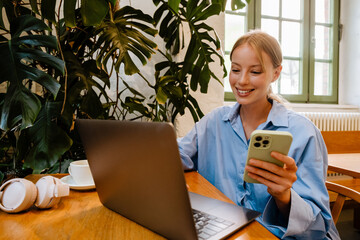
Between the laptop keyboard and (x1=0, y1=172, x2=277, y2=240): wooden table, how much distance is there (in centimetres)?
3

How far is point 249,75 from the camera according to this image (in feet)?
3.76

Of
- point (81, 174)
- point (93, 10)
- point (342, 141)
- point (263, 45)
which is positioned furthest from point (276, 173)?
point (342, 141)

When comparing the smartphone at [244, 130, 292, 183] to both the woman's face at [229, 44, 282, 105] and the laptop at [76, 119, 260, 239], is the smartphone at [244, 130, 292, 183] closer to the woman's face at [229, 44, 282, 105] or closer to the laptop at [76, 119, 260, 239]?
the laptop at [76, 119, 260, 239]

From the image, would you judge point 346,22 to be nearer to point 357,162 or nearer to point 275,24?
point 275,24

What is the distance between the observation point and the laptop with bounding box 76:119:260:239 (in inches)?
17.1

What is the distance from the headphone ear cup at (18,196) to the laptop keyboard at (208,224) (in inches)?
15.3

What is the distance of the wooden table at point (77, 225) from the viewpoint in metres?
0.55

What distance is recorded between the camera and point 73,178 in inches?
32.8

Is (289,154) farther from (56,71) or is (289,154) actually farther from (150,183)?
(56,71)

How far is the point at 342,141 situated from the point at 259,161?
2.29 meters

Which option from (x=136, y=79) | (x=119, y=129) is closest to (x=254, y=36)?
(x=119, y=129)

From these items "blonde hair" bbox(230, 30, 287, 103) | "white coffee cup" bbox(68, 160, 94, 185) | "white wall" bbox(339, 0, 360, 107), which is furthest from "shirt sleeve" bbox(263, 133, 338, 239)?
"white wall" bbox(339, 0, 360, 107)

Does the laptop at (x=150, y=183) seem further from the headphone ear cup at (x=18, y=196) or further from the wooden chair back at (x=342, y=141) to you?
the wooden chair back at (x=342, y=141)

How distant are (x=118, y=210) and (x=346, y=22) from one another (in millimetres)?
3758
